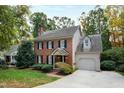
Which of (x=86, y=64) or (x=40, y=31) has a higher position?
(x=40, y=31)

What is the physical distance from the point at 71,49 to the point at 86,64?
5.48 feet

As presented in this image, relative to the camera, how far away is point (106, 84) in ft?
42.3

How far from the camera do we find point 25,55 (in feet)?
62.6

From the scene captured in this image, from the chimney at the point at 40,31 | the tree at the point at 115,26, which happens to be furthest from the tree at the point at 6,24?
the tree at the point at 115,26

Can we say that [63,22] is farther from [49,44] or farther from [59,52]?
[59,52]

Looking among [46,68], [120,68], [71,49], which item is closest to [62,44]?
[71,49]

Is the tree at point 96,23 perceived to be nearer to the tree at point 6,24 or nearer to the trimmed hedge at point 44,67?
the trimmed hedge at point 44,67

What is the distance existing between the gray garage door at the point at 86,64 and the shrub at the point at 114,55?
1.15 m

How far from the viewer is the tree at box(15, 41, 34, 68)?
1813 centimetres

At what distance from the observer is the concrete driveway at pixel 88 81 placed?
1235 centimetres

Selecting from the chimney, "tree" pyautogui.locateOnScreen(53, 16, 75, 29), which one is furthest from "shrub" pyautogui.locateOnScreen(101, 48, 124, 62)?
the chimney

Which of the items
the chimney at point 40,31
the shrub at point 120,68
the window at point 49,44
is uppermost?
the chimney at point 40,31

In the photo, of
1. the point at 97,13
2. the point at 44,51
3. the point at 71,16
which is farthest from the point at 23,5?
the point at 97,13
